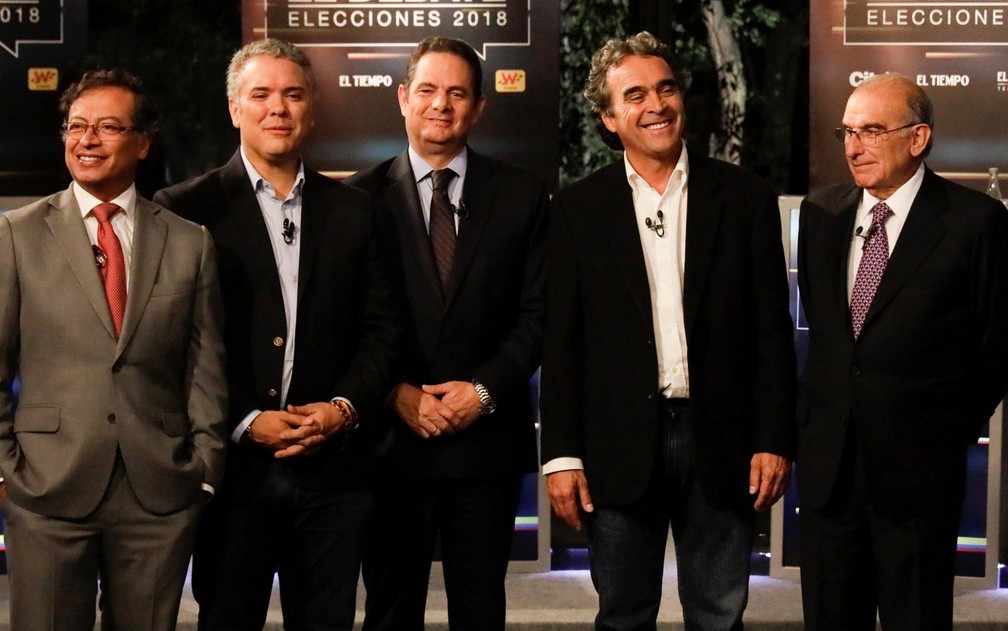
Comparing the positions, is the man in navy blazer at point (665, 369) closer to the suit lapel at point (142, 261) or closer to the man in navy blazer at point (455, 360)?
the man in navy blazer at point (455, 360)

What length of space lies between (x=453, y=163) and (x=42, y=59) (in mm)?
2355

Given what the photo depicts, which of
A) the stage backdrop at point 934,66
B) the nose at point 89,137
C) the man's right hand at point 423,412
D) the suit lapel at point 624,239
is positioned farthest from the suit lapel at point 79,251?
the stage backdrop at point 934,66

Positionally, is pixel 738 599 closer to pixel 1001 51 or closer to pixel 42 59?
pixel 1001 51

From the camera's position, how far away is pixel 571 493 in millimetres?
3471

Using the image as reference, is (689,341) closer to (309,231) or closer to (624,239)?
(624,239)

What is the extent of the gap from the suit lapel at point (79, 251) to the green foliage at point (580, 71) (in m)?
4.79

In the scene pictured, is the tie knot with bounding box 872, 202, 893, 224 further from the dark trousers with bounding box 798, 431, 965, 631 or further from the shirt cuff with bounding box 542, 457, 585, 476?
the shirt cuff with bounding box 542, 457, 585, 476

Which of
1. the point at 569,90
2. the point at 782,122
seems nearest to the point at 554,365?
the point at 569,90

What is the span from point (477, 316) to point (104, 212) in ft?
3.17

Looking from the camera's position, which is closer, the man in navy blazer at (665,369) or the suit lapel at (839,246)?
the man in navy blazer at (665,369)

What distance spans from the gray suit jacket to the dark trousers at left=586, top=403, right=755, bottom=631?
3.28 ft

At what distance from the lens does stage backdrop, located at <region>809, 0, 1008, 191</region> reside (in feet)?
17.3

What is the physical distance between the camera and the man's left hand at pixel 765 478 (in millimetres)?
3432

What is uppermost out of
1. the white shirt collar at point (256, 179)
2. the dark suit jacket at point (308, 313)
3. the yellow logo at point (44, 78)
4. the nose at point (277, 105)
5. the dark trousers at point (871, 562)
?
the yellow logo at point (44, 78)
